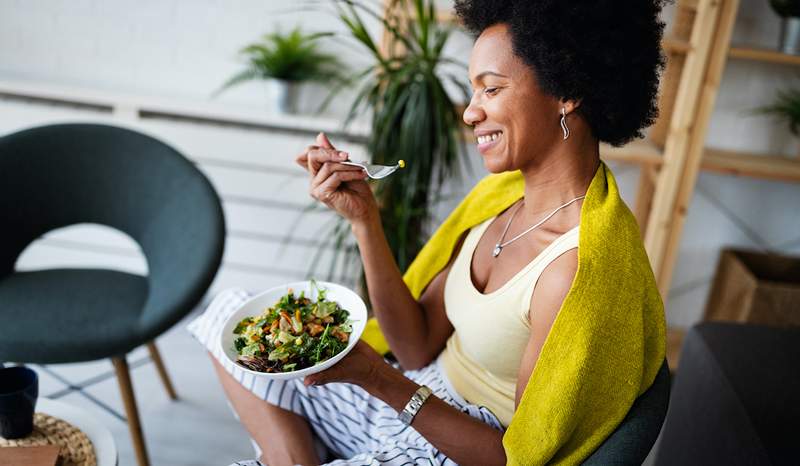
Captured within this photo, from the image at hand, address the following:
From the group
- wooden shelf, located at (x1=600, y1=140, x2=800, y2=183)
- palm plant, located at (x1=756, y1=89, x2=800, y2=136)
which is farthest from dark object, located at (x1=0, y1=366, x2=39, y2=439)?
palm plant, located at (x1=756, y1=89, x2=800, y2=136)

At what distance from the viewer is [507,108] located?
3.48 ft

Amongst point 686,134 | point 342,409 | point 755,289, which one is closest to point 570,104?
point 342,409

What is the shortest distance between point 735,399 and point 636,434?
0.58 meters

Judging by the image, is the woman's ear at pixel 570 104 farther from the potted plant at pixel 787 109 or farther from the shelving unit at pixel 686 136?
the potted plant at pixel 787 109

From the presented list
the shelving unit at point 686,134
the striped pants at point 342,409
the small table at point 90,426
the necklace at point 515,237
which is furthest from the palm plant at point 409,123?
the small table at point 90,426

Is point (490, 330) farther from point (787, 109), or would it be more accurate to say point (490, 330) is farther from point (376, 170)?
point (787, 109)

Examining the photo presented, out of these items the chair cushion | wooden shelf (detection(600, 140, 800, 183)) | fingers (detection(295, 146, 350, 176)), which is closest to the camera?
fingers (detection(295, 146, 350, 176))

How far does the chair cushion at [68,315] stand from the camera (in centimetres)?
153

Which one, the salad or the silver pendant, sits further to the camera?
the silver pendant

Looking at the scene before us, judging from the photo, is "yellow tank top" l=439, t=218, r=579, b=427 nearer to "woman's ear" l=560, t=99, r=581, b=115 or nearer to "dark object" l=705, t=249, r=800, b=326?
"woman's ear" l=560, t=99, r=581, b=115

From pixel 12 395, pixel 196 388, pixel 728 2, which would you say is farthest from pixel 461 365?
pixel 728 2

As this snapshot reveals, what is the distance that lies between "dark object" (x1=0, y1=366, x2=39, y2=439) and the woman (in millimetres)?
293

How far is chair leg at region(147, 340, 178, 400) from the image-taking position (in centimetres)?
199

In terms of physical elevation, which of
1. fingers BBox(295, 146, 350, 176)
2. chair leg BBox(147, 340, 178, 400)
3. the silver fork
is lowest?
chair leg BBox(147, 340, 178, 400)
